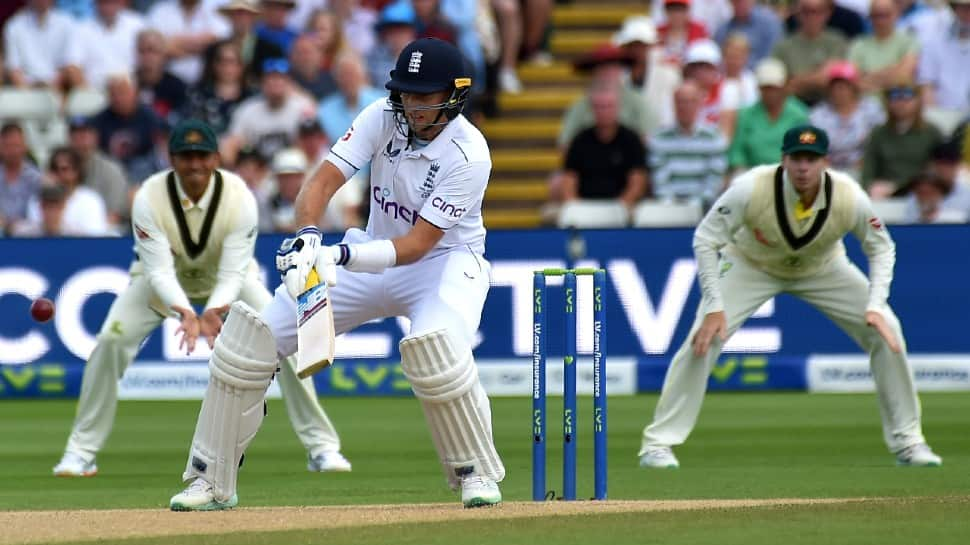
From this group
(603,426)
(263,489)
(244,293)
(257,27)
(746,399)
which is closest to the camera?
(603,426)

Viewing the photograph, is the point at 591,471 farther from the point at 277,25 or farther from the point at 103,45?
the point at 103,45

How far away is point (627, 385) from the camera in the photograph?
12.9m

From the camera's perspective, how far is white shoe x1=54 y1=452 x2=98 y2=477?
9.03 metres

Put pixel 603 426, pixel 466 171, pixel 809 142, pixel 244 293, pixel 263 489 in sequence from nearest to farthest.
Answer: pixel 466 171
pixel 603 426
pixel 263 489
pixel 809 142
pixel 244 293

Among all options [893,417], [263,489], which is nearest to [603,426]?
[263,489]

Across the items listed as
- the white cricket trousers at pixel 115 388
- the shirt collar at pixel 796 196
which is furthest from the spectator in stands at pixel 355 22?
the shirt collar at pixel 796 196

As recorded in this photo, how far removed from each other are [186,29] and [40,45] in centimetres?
132

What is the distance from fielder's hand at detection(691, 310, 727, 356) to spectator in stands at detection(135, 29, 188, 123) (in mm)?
7856

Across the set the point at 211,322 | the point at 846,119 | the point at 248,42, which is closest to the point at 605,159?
the point at 846,119

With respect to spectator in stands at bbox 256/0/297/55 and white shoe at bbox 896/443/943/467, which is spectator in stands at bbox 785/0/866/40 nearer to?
spectator in stands at bbox 256/0/297/55

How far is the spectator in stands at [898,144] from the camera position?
13.8m

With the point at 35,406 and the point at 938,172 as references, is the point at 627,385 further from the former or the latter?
the point at 35,406

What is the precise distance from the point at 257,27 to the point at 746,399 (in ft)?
20.7

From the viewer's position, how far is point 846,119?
14305 millimetres
